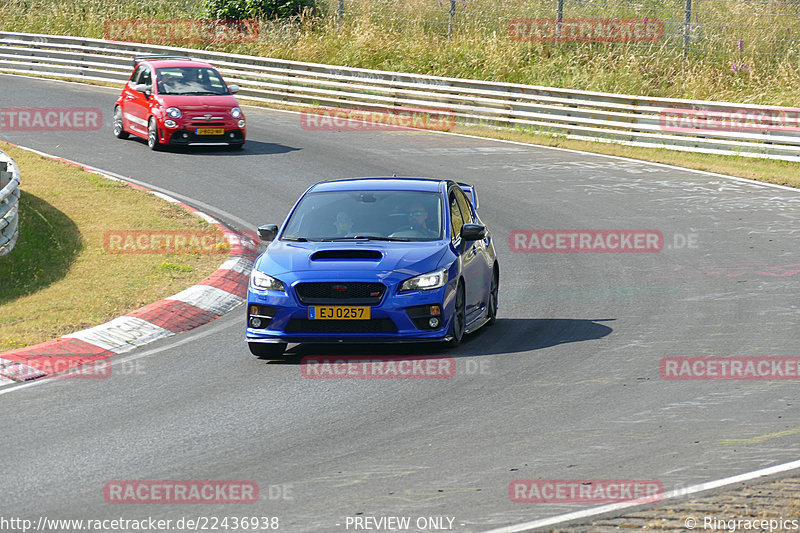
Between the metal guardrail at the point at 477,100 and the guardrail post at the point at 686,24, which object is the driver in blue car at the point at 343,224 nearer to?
the metal guardrail at the point at 477,100

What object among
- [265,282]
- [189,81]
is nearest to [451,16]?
[189,81]

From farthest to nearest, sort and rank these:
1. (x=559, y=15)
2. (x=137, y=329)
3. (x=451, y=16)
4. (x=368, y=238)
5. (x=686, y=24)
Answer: (x=451, y=16)
(x=559, y=15)
(x=686, y=24)
(x=137, y=329)
(x=368, y=238)

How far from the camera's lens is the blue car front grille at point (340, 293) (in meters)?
10.7

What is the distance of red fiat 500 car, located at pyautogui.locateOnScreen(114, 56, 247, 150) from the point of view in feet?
80.6

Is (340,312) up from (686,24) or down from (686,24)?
down

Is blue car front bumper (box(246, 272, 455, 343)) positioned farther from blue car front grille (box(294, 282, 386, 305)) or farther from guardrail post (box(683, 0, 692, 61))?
guardrail post (box(683, 0, 692, 61))

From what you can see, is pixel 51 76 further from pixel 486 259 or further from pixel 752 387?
pixel 752 387

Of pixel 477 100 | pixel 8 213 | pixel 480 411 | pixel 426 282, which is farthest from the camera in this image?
pixel 477 100

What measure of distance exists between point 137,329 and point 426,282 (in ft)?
10.9

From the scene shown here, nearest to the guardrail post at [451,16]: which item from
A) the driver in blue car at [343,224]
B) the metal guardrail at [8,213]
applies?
the metal guardrail at [8,213]

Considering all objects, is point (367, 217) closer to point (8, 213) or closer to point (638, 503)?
point (638, 503)

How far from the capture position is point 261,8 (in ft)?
120

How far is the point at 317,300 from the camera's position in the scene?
10695 millimetres

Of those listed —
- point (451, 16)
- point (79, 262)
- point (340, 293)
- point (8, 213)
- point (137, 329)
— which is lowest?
point (79, 262)
